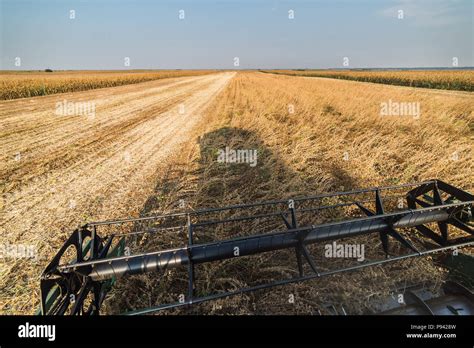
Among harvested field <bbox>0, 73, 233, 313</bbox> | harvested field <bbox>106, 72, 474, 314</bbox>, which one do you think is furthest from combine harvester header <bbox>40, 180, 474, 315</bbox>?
harvested field <bbox>0, 73, 233, 313</bbox>

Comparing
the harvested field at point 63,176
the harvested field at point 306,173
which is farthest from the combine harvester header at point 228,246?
the harvested field at point 63,176

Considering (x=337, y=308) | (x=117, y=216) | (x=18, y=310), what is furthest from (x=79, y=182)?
(x=337, y=308)

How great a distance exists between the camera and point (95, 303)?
6.80 feet

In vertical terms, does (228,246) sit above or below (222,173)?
below

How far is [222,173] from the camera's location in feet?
18.3

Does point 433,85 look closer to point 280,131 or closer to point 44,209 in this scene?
point 280,131

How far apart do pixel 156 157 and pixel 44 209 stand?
3.05 m

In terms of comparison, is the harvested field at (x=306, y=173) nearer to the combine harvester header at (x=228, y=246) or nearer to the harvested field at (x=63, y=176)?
the combine harvester header at (x=228, y=246)

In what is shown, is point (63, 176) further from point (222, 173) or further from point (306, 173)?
point (306, 173)

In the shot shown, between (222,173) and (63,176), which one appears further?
(63,176)

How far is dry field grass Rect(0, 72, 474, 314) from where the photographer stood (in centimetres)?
269

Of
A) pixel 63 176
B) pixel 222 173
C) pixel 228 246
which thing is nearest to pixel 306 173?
pixel 222 173

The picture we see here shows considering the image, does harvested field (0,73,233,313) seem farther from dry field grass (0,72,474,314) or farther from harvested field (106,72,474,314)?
harvested field (106,72,474,314)

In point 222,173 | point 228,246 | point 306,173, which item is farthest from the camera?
point 222,173
